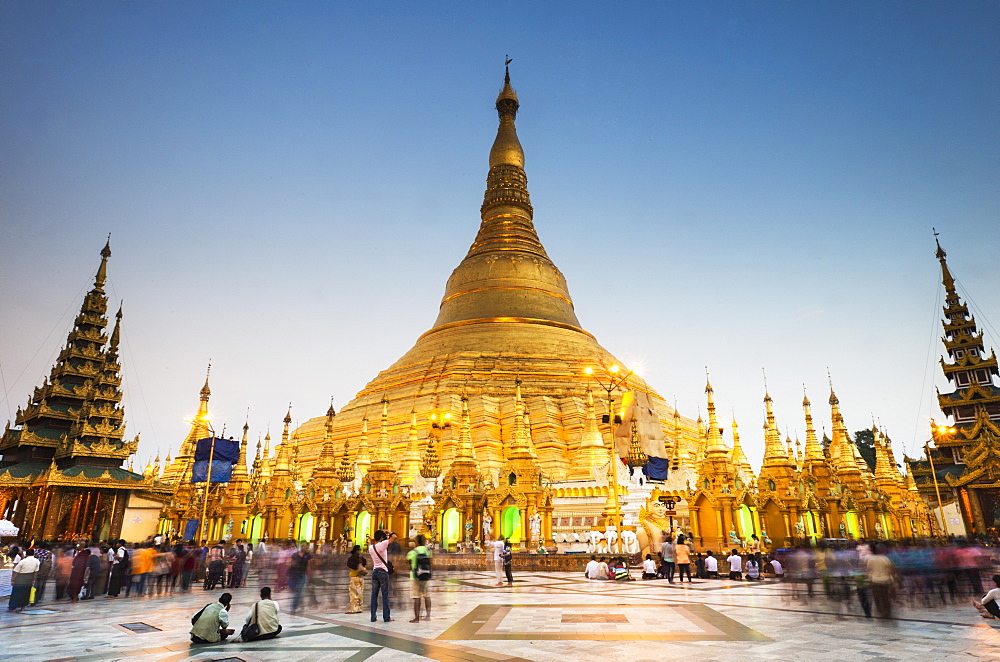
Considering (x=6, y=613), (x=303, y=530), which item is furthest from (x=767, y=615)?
(x=303, y=530)

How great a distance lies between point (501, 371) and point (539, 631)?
32565 millimetres

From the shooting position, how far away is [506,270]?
4925cm

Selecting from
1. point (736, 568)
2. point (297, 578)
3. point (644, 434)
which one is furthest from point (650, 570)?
point (644, 434)

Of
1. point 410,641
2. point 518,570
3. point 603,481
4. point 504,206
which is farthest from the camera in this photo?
point 504,206

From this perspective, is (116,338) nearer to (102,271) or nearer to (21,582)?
(102,271)

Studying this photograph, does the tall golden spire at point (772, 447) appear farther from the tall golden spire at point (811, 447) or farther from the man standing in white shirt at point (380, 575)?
the man standing in white shirt at point (380, 575)

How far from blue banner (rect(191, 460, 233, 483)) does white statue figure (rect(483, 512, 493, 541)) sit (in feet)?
40.9

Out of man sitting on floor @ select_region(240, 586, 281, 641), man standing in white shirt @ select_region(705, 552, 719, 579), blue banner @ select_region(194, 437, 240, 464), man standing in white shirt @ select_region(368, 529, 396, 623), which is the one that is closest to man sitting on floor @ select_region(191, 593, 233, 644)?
man sitting on floor @ select_region(240, 586, 281, 641)

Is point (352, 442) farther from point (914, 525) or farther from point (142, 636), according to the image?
point (914, 525)

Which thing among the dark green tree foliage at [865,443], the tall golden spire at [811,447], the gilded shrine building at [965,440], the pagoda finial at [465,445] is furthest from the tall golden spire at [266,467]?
the dark green tree foliage at [865,443]

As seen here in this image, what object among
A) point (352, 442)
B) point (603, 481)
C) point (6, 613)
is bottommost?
point (6, 613)

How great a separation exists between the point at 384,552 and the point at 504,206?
1834 inches

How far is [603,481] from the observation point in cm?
2819

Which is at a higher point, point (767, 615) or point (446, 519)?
point (446, 519)
